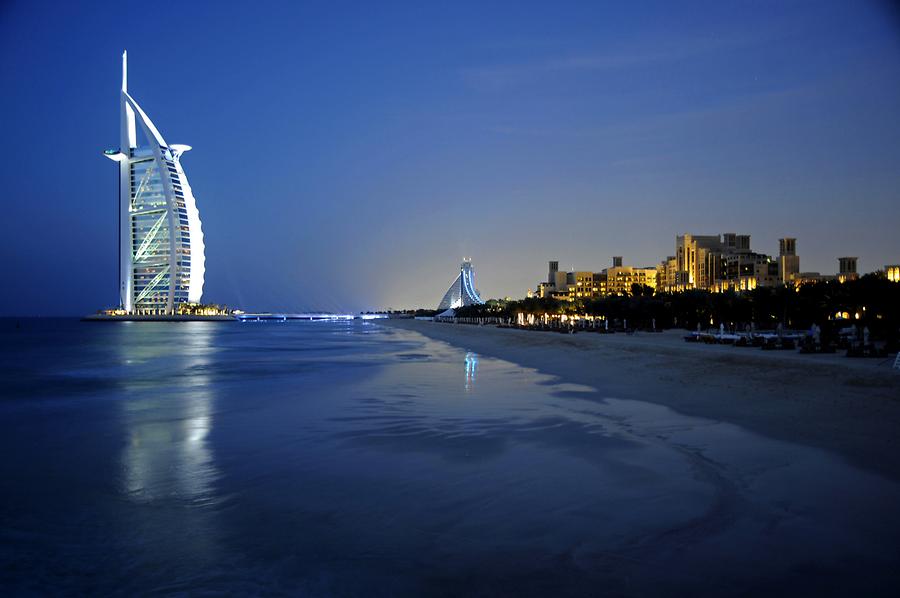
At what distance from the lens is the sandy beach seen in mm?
9383

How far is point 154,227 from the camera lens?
405 feet

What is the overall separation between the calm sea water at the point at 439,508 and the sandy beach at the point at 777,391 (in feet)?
2.51

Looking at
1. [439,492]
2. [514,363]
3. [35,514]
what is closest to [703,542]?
[439,492]

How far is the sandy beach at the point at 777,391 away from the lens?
9383mm

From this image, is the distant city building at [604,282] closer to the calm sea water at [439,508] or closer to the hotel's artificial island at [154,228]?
the hotel's artificial island at [154,228]

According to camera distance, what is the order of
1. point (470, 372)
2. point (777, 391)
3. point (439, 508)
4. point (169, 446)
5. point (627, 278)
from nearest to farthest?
point (439, 508), point (169, 446), point (777, 391), point (470, 372), point (627, 278)

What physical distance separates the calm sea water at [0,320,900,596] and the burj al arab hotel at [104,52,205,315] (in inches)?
4688

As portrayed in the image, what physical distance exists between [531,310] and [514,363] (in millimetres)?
64454

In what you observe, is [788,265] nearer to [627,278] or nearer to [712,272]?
[712,272]

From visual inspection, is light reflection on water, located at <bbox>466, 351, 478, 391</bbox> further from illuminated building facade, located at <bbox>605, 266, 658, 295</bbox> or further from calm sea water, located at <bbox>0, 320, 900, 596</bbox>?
illuminated building facade, located at <bbox>605, 266, 658, 295</bbox>

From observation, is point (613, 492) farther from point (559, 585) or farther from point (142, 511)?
point (142, 511)

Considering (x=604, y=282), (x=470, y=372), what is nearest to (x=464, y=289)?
(x=604, y=282)

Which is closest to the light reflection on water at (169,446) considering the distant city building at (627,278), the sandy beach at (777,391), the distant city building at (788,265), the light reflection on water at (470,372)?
the light reflection on water at (470,372)

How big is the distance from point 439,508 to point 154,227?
13202 centimetres
